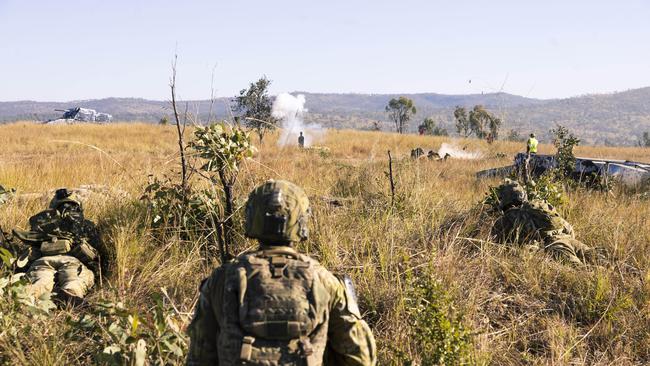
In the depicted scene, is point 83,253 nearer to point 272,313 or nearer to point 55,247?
point 55,247

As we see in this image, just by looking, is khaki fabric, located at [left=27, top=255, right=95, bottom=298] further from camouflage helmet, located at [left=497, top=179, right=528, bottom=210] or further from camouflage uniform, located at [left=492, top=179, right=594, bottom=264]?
camouflage helmet, located at [left=497, top=179, right=528, bottom=210]

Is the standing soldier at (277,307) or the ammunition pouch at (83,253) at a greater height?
the standing soldier at (277,307)

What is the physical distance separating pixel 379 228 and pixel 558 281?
144cm

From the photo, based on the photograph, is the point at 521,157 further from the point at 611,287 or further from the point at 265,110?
the point at 265,110

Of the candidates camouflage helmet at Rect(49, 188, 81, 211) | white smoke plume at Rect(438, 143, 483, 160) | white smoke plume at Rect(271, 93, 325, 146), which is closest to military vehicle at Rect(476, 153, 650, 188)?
white smoke plume at Rect(271, 93, 325, 146)

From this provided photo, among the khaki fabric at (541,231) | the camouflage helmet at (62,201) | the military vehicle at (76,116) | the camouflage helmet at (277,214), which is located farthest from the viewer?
the military vehicle at (76,116)

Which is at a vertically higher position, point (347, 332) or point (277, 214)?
point (277, 214)

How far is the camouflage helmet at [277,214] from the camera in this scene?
1.88 meters

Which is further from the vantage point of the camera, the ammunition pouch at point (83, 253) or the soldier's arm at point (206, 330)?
the ammunition pouch at point (83, 253)

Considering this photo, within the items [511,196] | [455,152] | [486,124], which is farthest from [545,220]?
→ [455,152]

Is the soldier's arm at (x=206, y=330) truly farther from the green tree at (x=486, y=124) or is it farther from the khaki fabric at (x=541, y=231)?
the khaki fabric at (x=541, y=231)

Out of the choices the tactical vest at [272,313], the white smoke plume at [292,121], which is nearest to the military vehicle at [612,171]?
the white smoke plume at [292,121]

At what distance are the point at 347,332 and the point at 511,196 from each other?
357 cm

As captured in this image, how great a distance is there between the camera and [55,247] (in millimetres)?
3887
